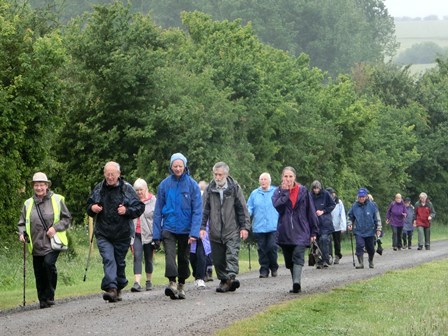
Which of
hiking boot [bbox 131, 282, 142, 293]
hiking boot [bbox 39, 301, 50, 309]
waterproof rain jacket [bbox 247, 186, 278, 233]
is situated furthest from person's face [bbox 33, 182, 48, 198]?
waterproof rain jacket [bbox 247, 186, 278, 233]

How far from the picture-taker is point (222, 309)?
1569cm

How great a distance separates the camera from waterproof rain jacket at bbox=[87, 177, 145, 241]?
55.5 ft

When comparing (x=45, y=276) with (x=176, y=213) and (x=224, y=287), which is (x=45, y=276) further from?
(x=224, y=287)

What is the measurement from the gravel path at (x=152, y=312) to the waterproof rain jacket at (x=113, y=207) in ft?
3.32

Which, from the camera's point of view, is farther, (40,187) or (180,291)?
(180,291)

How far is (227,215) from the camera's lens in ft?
60.3

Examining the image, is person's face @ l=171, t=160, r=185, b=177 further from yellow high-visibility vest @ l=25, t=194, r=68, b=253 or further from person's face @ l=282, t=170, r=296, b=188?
person's face @ l=282, t=170, r=296, b=188

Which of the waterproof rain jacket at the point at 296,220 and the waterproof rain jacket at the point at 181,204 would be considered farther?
the waterproof rain jacket at the point at 296,220

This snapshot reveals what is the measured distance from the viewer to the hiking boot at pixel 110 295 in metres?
16.9

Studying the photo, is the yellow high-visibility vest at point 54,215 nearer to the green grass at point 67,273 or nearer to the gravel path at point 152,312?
the gravel path at point 152,312

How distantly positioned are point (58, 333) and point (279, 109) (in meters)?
35.6

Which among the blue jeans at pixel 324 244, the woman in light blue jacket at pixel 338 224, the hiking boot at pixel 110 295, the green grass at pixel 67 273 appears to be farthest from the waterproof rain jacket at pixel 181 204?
the woman in light blue jacket at pixel 338 224

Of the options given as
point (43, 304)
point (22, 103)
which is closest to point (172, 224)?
point (43, 304)

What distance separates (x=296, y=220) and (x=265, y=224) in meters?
5.03
